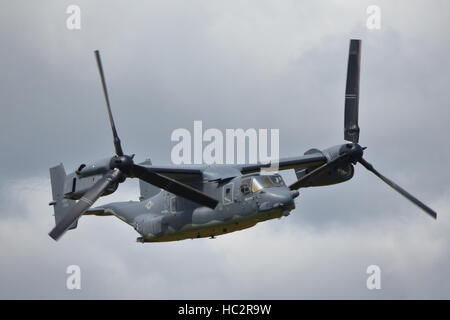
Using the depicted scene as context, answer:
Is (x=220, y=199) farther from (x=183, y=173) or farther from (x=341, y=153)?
(x=341, y=153)

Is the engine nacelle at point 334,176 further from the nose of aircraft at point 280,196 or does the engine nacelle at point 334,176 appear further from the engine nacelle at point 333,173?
the nose of aircraft at point 280,196

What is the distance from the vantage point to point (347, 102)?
200ft

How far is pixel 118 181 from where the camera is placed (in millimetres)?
54906

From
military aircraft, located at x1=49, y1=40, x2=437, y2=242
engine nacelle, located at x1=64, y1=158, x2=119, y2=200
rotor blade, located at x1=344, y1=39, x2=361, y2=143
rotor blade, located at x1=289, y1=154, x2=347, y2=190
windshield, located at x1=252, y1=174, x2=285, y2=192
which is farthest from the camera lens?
rotor blade, located at x1=344, y1=39, x2=361, y2=143

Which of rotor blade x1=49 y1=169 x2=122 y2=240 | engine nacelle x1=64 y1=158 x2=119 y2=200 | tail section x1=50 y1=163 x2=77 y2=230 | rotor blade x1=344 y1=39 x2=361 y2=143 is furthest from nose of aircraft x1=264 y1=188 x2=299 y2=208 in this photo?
tail section x1=50 y1=163 x2=77 y2=230

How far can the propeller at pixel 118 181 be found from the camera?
54500 millimetres

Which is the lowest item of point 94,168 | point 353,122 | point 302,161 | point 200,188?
→ point 200,188

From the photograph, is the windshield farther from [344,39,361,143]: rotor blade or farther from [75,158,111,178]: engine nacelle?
[75,158,111,178]: engine nacelle

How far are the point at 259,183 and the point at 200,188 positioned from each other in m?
4.18

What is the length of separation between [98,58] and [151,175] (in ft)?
21.1

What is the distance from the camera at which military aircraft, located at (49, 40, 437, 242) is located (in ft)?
179

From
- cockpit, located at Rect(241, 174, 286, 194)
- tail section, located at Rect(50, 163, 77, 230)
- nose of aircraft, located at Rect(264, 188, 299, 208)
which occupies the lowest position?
tail section, located at Rect(50, 163, 77, 230)

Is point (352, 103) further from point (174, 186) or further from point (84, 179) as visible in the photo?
point (84, 179)

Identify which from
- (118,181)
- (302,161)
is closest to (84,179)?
(118,181)
